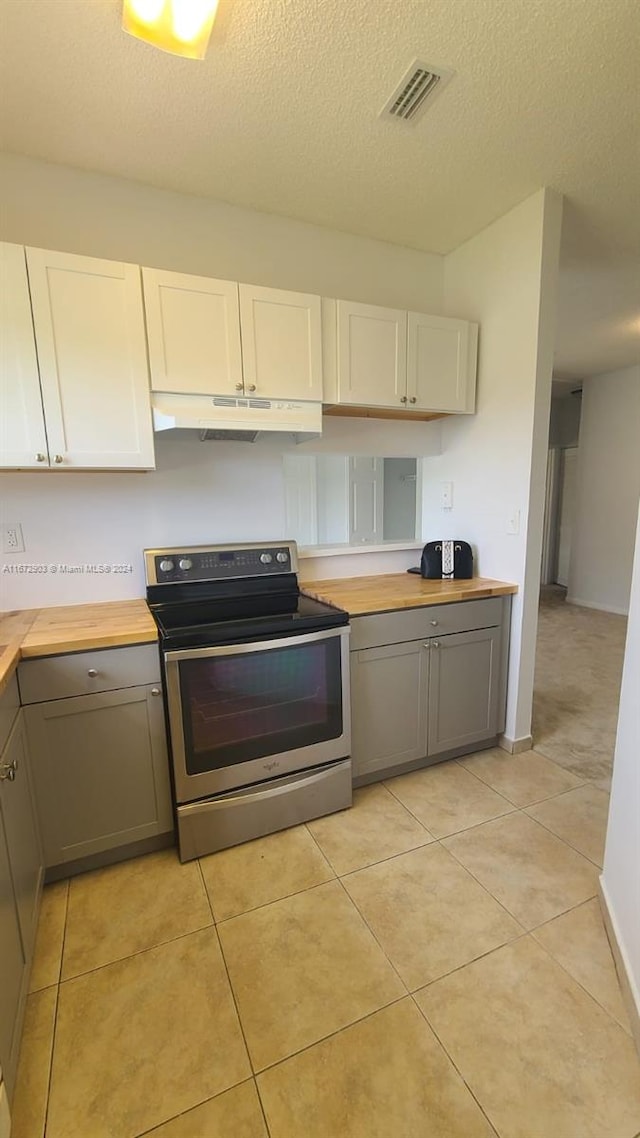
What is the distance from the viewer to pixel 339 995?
4.31 feet

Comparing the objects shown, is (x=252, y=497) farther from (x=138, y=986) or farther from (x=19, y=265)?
(x=138, y=986)

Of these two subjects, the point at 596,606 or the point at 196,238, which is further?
the point at 596,606

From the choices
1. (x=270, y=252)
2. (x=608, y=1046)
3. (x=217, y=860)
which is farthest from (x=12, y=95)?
(x=608, y=1046)

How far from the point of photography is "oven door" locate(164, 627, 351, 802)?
173 centimetres

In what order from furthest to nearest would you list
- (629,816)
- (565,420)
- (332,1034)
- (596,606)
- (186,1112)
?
1. (565,420)
2. (596,606)
3. (629,816)
4. (332,1034)
5. (186,1112)

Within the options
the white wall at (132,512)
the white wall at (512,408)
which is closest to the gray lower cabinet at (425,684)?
the white wall at (512,408)

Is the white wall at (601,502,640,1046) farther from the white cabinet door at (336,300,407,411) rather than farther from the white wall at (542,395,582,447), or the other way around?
the white wall at (542,395,582,447)

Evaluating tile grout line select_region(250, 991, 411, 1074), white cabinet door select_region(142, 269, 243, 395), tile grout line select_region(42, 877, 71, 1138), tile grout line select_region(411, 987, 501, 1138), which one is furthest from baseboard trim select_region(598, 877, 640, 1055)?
white cabinet door select_region(142, 269, 243, 395)

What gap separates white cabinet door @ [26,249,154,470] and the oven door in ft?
2.80

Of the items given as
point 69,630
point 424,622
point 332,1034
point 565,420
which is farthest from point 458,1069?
point 565,420

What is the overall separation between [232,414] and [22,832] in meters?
1.62

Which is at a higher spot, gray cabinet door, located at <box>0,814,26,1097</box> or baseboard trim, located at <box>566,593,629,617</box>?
gray cabinet door, located at <box>0,814,26,1097</box>

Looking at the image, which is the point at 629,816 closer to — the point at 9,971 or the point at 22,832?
the point at 9,971

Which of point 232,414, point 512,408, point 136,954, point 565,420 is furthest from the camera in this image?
point 565,420
